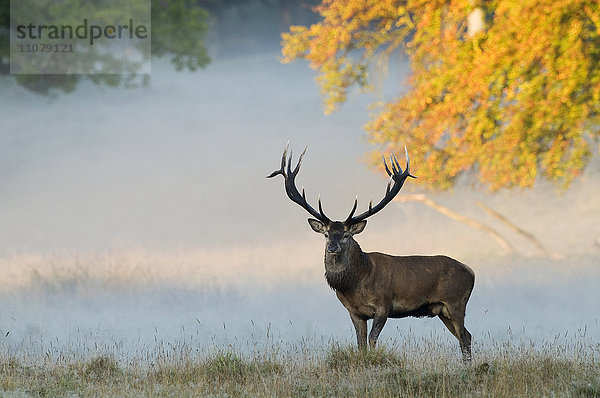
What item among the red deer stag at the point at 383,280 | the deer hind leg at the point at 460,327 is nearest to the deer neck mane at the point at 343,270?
the red deer stag at the point at 383,280

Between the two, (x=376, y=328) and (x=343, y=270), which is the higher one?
(x=343, y=270)

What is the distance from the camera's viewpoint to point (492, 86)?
13.0 m

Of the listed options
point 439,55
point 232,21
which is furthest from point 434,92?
point 232,21

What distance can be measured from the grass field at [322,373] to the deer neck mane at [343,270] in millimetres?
691

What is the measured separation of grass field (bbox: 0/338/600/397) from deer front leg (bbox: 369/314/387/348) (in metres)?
0.22

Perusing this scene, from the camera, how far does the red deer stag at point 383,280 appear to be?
7.96 meters

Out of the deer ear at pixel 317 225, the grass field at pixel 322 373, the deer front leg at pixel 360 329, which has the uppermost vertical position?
the deer ear at pixel 317 225

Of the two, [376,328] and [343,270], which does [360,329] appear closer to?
[376,328]

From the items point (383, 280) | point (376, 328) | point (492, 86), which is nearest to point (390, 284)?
point (383, 280)

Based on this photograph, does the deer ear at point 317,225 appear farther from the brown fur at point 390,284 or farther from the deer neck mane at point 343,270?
the deer neck mane at point 343,270

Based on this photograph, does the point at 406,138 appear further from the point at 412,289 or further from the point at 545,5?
the point at 412,289

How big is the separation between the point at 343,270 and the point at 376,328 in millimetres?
707

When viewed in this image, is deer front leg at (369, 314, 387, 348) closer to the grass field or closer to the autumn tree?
the grass field

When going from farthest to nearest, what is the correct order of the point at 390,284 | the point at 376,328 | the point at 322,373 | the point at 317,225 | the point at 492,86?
the point at 492,86 → the point at 390,284 → the point at 317,225 → the point at 376,328 → the point at 322,373
